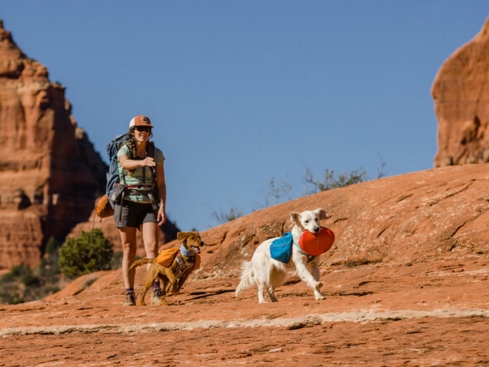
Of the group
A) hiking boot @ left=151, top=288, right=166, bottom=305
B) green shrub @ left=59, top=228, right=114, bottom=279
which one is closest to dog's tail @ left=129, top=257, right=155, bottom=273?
hiking boot @ left=151, top=288, right=166, bottom=305

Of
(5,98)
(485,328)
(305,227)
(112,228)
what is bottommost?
(485,328)

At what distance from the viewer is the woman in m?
10.6

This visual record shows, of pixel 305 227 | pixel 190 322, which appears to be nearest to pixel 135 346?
pixel 190 322

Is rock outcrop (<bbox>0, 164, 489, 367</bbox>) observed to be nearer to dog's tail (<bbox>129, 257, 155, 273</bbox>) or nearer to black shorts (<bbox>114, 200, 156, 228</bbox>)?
dog's tail (<bbox>129, 257, 155, 273</bbox>)

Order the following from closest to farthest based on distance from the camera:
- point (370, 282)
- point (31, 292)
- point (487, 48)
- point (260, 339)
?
point (260, 339) < point (370, 282) < point (487, 48) < point (31, 292)

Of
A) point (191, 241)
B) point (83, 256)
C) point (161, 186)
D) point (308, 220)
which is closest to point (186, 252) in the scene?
point (191, 241)

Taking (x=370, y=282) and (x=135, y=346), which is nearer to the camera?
(x=135, y=346)

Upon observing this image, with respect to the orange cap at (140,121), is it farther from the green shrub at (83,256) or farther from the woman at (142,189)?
the green shrub at (83,256)

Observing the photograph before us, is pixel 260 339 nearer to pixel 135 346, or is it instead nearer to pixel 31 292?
pixel 135 346

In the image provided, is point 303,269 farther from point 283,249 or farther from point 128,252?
point 128,252

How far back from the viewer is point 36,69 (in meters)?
110

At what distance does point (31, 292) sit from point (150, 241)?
241 feet

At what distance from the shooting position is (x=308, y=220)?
9.42 meters

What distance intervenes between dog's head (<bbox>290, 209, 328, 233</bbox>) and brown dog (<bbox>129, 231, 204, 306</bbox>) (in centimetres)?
138
